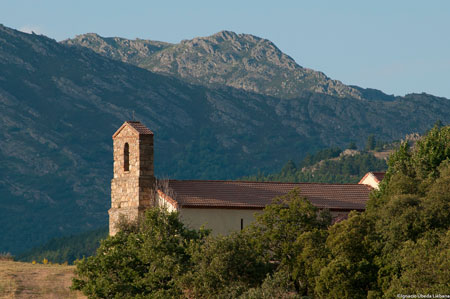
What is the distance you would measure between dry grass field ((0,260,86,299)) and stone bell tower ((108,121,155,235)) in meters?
4.52

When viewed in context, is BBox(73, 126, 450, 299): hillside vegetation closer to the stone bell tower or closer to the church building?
the church building

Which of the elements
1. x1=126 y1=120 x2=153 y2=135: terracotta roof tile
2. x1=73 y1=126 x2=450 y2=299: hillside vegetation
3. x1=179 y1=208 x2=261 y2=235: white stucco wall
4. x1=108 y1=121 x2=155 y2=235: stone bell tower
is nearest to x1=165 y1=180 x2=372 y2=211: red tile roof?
x1=179 y1=208 x2=261 y2=235: white stucco wall

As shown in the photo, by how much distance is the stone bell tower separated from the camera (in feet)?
173

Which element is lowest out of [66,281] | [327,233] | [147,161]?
[66,281]

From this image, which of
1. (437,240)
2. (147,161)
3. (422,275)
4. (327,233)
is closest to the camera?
(422,275)

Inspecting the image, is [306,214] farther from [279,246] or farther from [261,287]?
[261,287]

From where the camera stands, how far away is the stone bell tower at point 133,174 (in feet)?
173

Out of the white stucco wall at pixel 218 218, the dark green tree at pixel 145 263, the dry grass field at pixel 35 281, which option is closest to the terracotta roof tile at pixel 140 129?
the white stucco wall at pixel 218 218

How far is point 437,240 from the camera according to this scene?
1644 inches

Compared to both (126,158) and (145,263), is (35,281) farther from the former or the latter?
(126,158)

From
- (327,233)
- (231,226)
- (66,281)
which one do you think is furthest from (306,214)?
(66,281)

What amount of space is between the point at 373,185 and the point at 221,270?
18.8 metres

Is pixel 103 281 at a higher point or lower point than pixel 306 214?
lower

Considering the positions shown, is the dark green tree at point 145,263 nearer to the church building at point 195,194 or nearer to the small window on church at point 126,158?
the church building at point 195,194
